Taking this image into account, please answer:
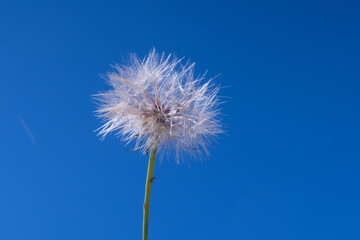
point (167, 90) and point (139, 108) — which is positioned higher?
point (167, 90)

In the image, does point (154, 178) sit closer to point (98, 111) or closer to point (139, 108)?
point (139, 108)

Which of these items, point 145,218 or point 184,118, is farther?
point 184,118

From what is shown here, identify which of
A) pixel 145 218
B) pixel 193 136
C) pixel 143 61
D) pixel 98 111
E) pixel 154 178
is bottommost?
pixel 145 218

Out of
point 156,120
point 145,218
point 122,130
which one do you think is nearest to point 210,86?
point 156,120

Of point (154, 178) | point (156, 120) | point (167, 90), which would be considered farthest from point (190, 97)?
point (154, 178)

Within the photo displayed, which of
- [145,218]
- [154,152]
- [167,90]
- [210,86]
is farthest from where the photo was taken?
[210,86]

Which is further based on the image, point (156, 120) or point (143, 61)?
point (143, 61)

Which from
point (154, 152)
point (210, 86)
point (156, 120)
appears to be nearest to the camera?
point (154, 152)

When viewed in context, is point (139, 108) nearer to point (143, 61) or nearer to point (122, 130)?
point (122, 130)

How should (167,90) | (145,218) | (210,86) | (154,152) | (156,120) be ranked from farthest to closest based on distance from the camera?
(210,86), (167,90), (156,120), (154,152), (145,218)
